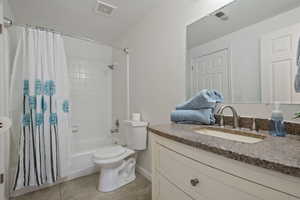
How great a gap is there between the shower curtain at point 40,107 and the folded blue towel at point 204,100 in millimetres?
1419

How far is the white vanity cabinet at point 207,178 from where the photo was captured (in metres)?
0.41

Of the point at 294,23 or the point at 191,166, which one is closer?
the point at 191,166

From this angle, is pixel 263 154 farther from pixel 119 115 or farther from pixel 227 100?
pixel 119 115

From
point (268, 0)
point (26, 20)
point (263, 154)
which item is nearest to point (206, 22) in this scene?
point (268, 0)

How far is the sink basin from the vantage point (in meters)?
0.78

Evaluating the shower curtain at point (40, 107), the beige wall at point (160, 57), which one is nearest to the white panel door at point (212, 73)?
the beige wall at point (160, 57)

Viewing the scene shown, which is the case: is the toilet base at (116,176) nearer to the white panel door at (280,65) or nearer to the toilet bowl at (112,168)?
the toilet bowl at (112,168)

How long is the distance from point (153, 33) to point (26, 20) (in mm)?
1811

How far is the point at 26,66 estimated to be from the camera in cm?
150

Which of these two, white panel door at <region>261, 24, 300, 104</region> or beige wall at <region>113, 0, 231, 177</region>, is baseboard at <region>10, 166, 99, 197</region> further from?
white panel door at <region>261, 24, 300, 104</region>

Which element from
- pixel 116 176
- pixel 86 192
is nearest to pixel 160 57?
pixel 116 176

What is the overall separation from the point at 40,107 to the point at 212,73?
1.76 metres

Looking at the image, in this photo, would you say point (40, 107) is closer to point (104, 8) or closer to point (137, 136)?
point (137, 136)

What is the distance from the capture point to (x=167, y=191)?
2.72 feet
